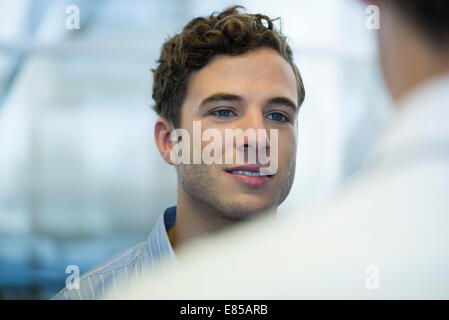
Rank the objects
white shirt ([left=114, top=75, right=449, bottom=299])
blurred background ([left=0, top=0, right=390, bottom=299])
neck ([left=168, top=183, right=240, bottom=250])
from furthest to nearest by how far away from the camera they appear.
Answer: blurred background ([left=0, top=0, right=390, bottom=299]) → neck ([left=168, top=183, right=240, bottom=250]) → white shirt ([left=114, top=75, right=449, bottom=299])

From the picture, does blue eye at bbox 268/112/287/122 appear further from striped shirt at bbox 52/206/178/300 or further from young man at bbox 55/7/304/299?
striped shirt at bbox 52/206/178/300

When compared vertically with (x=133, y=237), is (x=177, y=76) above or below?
above

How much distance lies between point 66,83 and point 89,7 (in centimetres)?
39

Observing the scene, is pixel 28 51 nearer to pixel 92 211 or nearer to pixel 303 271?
pixel 92 211

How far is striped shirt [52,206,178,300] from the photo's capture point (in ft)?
3.31

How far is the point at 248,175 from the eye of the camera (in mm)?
957

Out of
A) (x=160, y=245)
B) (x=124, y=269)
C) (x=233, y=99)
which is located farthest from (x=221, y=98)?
(x=124, y=269)

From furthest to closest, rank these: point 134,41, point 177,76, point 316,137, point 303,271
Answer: point 134,41 < point 316,137 < point 177,76 < point 303,271

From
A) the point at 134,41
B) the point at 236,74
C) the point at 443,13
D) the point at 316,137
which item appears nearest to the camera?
the point at 443,13

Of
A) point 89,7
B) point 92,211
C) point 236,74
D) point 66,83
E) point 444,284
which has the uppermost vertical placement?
point 89,7

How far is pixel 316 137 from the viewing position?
1.70 metres

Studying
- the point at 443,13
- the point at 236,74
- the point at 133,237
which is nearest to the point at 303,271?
the point at 443,13

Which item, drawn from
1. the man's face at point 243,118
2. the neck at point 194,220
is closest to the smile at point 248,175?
the man's face at point 243,118

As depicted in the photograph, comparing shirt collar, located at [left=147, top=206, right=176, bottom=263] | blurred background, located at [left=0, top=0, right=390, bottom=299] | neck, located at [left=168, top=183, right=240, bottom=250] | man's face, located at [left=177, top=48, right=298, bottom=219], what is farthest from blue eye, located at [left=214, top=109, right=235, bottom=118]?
blurred background, located at [left=0, top=0, right=390, bottom=299]
